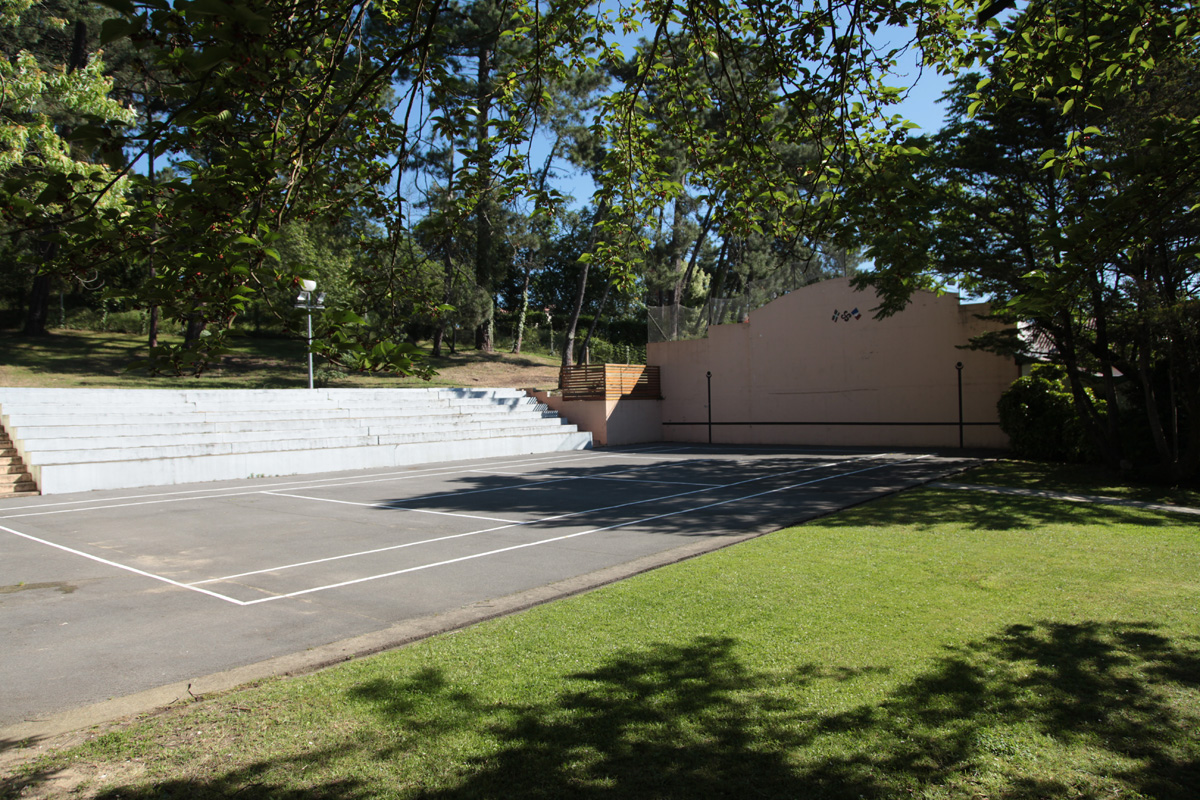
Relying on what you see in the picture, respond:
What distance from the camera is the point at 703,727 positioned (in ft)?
11.9

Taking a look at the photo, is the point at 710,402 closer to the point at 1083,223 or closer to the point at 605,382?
the point at 605,382

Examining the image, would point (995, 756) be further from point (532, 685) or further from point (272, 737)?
point (272, 737)

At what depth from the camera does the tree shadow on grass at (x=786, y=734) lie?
312 centimetres

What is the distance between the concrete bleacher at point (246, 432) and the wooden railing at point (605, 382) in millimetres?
1790

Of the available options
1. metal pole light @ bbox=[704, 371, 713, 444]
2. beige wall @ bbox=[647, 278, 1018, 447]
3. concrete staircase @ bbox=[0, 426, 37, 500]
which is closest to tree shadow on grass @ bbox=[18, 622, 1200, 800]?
concrete staircase @ bbox=[0, 426, 37, 500]

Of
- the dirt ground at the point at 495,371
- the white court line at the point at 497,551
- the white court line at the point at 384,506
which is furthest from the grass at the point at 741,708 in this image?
the dirt ground at the point at 495,371

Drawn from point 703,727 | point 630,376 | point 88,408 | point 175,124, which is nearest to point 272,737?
point 703,727

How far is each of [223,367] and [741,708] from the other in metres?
30.5

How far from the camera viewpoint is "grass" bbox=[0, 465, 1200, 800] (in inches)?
125

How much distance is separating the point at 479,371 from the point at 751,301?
12.9m

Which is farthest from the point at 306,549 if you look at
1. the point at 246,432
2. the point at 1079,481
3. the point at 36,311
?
the point at 36,311

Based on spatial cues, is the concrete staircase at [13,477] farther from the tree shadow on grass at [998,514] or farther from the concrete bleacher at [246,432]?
the tree shadow on grass at [998,514]

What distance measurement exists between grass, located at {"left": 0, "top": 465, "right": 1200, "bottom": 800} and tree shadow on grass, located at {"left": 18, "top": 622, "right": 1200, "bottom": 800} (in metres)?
0.01

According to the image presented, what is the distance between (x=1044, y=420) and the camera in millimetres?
17453
